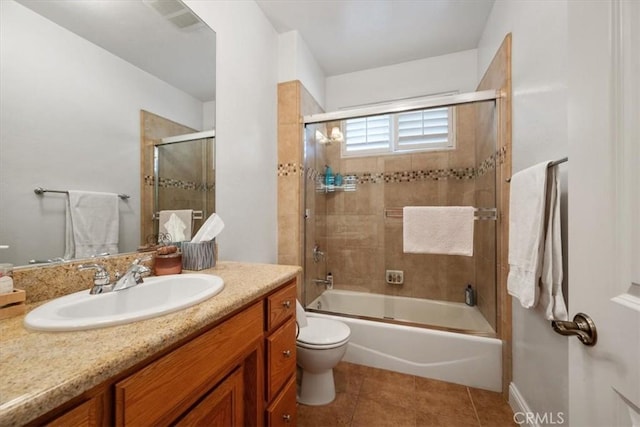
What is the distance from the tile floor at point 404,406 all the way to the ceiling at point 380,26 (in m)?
2.61

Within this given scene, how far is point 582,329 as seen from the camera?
19.1 inches

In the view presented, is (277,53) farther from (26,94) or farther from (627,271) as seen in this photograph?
(627,271)

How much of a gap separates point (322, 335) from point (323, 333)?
3cm

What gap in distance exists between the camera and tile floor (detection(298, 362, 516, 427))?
1.33 meters

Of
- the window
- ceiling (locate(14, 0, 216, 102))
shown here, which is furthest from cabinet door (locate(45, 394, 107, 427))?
the window

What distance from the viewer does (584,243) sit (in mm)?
502

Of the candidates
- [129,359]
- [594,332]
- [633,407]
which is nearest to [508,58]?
[594,332]

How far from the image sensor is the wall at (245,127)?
1.46 m

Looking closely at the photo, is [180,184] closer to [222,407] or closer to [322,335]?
[222,407]

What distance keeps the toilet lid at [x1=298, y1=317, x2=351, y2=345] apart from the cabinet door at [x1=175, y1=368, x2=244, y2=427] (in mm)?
651

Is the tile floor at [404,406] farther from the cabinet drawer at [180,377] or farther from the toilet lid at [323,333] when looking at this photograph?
the cabinet drawer at [180,377]

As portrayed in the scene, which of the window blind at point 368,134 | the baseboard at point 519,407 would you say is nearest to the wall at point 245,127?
the window blind at point 368,134

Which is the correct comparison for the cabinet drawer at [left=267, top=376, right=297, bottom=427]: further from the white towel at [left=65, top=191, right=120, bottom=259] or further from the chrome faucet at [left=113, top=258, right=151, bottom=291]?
the white towel at [left=65, top=191, right=120, bottom=259]

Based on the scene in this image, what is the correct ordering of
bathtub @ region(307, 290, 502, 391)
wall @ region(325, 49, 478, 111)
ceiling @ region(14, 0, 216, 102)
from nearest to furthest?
ceiling @ region(14, 0, 216, 102) → bathtub @ region(307, 290, 502, 391) → wall @ region(325, 49, 478, 111)
